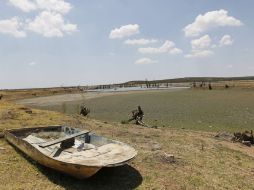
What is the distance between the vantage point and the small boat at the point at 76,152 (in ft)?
29.7

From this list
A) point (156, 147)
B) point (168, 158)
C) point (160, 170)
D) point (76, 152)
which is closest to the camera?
point (160, 170)

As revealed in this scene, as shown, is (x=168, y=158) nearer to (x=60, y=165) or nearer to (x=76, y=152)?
(x=76, y=152)

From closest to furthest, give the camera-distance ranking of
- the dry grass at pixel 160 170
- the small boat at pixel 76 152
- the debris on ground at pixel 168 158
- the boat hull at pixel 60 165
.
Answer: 1. the boat hull at pixel 60 165
2. the small boat at pixel 76 152
3. the dry grass at pixel 160 170
4. the debris on ground at pixel 168 158

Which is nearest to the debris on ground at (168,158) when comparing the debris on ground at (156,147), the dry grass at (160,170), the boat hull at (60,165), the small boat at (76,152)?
the dry grass at (160,170)

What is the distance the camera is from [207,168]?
11.4 meters

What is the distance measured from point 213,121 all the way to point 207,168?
549 inches

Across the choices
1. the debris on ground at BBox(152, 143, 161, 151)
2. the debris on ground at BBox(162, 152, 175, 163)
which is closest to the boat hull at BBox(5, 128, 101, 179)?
the debris on ground at BBox(162, 152, 175, 163)

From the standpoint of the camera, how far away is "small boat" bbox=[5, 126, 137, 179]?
9.05 m

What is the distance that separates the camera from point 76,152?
→ 10992 mm

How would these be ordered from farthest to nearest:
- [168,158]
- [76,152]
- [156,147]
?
[156,147], [168,158], [76,152]

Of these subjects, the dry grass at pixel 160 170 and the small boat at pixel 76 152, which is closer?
the small boat at pixel 76 152

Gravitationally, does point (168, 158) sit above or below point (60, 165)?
below

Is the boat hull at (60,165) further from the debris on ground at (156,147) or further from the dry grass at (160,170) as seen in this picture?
the debris on ground at (156,147)

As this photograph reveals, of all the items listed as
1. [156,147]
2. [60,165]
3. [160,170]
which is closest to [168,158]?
[160,170]
